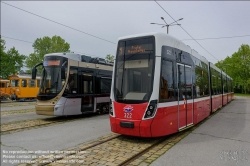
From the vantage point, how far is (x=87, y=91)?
1183cm

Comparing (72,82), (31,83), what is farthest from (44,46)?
(72,82)

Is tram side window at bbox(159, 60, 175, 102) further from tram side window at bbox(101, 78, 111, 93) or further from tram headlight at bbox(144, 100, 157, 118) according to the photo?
tram side window at bbox(101, 78, 111, 93)

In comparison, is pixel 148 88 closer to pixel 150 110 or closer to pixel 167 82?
pixel 150 110

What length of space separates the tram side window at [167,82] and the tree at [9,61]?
28.5 meters

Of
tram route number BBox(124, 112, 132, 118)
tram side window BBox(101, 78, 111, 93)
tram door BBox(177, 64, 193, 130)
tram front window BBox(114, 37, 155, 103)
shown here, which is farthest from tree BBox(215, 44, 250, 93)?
tram side window BBox(101, 78, 111, 93)

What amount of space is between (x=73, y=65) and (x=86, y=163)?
722 cm

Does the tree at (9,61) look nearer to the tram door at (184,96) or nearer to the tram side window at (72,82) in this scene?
the tram side window at (72,82)

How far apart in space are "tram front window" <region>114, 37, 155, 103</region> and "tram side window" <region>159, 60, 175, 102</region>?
385mm

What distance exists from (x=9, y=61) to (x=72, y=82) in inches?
1006

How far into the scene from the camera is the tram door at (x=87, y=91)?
38.0ft

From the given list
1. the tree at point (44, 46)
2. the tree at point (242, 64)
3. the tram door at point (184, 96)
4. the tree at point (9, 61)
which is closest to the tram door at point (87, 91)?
the tram door at point (184, 96)

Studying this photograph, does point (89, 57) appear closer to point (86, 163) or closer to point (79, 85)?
point (79, 85)

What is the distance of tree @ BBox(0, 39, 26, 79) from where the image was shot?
28828 millimetres

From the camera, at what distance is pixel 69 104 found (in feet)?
35.1
